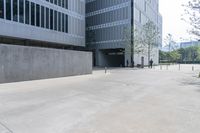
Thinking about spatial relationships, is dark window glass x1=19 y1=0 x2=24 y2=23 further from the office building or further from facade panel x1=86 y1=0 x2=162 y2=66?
facade panel x1=86 y1=0 x2=162 y2=66

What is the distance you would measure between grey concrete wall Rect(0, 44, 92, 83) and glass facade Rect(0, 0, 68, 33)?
48.9 ft

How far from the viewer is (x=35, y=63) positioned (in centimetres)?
1617

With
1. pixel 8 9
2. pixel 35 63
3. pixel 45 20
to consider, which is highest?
pixel 8 9

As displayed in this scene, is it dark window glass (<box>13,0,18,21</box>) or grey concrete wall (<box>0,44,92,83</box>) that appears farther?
dark window glass (<box>13,0,18,21</box>)

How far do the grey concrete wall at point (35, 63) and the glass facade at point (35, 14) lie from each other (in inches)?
587

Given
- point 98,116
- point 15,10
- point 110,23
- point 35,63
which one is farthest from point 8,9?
point 98,116

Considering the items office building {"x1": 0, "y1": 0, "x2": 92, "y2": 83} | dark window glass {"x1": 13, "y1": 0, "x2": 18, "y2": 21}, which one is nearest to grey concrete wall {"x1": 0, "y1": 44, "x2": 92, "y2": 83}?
office building {"x1": 0, "y1": 0, "x2": 92, "y2": 83}

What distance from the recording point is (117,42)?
152 ft

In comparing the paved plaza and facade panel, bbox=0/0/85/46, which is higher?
facade panel, bbox=0/0/85/46

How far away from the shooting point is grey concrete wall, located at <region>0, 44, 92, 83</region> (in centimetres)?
1403

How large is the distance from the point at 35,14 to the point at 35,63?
19897 mm

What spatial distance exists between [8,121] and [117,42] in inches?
1654

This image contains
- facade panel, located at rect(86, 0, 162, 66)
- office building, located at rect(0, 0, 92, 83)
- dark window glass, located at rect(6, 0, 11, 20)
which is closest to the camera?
office building, located at rect(0, 0, 92, 83)

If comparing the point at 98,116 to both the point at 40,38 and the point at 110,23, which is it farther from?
the point at 110,23
